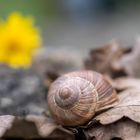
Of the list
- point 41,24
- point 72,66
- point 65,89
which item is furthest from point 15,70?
point 41,24

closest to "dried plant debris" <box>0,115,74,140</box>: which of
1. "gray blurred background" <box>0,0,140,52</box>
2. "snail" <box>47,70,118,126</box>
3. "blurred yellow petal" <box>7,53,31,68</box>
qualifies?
"snail" <box>47,70,118,126</box>

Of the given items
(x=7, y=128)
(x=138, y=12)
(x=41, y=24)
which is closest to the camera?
(x=7, y=128)

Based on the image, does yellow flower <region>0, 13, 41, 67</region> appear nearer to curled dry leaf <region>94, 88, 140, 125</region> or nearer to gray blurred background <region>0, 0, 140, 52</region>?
curled dry leaf <region>94, 88, 140, 125</region>

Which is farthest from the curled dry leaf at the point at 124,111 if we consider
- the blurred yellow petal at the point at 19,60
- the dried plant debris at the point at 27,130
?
the blurred yellow petal at the point at 19,60

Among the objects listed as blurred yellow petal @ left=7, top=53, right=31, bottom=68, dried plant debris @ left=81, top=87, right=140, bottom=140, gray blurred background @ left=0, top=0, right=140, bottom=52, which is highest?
gray blurred background @ left=0, top=0, right=140, bottom=52

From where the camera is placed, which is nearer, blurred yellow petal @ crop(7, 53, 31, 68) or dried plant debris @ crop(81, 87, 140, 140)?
dried plant debris @ crop(81, 87, 140, 140)

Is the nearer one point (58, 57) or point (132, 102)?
point (132, 102)

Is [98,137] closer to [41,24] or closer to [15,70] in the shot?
[15,70]
